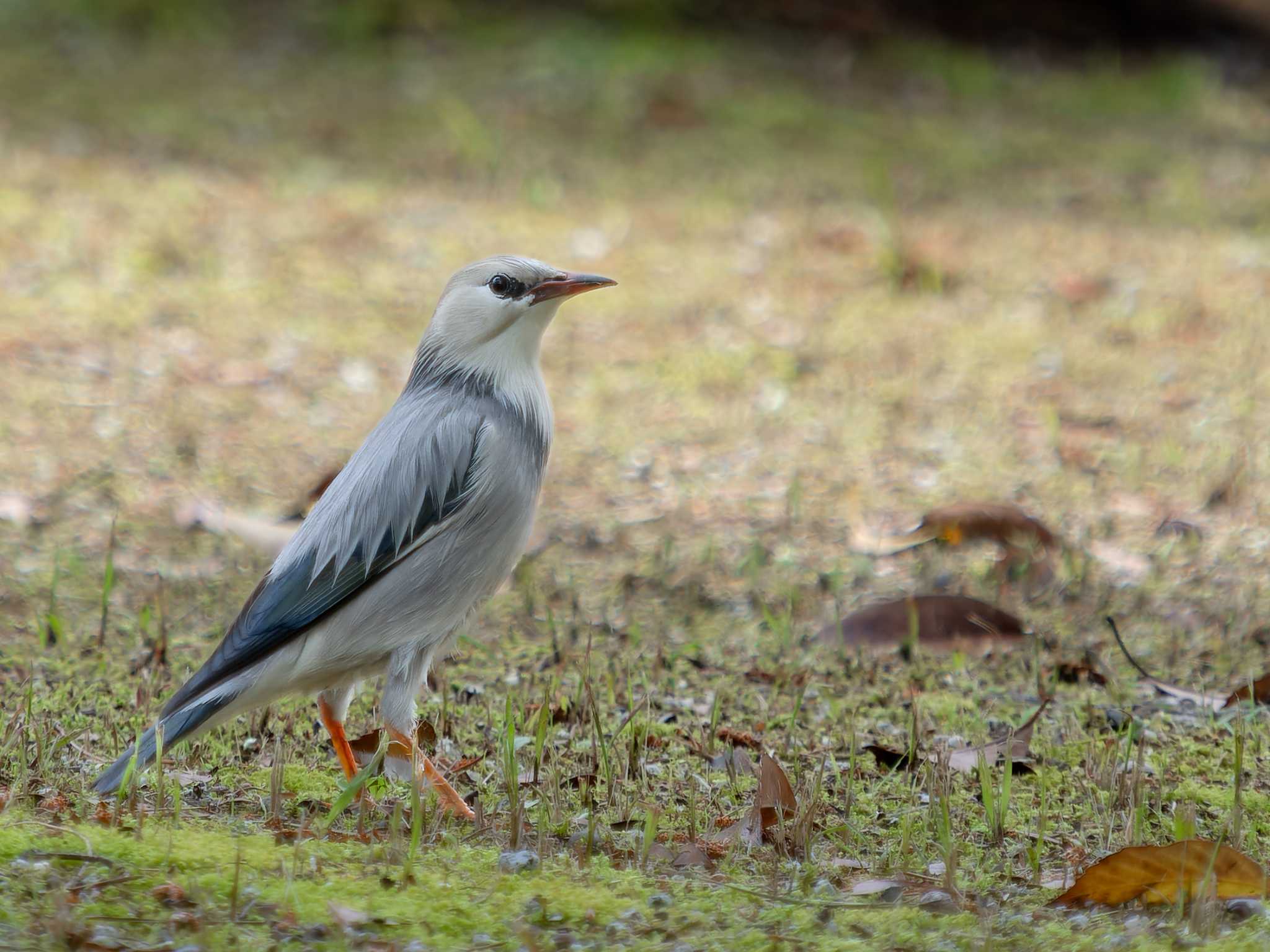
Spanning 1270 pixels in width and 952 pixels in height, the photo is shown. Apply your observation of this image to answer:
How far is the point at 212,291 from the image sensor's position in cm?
759

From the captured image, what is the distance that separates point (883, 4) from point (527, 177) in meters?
3.65

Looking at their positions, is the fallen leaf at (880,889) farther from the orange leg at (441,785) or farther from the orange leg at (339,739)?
the orange leg at (339,739)

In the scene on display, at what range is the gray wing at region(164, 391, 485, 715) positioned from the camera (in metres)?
3.71

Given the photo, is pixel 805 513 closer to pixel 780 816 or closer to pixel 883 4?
pixel 780 816

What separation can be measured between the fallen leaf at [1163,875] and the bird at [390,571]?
1554 mm

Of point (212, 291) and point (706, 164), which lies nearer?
point (212, 291)

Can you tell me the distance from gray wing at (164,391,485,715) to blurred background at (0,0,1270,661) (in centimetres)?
99

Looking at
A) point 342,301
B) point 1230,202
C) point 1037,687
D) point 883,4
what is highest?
point 883,4

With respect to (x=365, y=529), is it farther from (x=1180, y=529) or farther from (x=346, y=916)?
(x=1180, y=529)

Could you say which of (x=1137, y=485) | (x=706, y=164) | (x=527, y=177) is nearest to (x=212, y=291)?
(x=527, y=177)

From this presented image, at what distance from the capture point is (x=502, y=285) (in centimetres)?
418

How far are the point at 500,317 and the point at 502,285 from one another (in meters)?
0.10

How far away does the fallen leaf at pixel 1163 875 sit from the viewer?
2.83 meters

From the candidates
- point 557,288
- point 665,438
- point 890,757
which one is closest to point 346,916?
point 890,757
